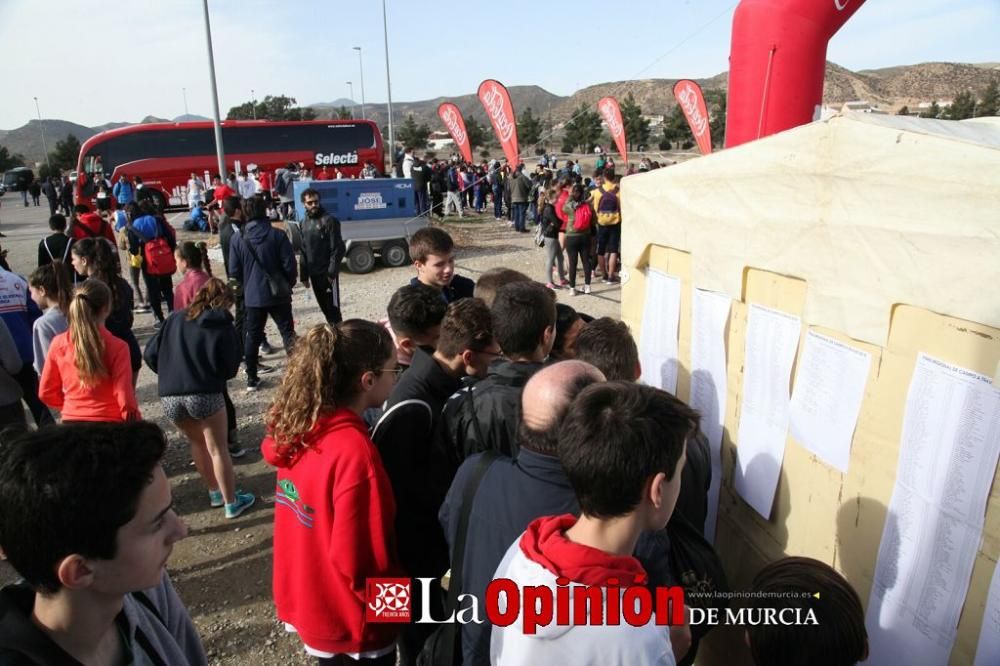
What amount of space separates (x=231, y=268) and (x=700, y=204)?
16.7 feet

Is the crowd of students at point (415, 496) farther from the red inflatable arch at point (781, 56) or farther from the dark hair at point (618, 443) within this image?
the red inflatable arch at point (781, 56)

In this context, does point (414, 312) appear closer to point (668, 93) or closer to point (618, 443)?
point (618, 443)

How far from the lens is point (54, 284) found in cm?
384

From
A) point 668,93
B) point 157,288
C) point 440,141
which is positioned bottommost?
point 157,288

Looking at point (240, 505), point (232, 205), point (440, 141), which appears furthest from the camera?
point (440, 141)

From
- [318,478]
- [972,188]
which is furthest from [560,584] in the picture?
[972,188]

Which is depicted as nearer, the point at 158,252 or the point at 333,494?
the point at 333,494

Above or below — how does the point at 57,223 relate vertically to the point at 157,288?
above

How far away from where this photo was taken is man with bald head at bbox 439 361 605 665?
1.56m

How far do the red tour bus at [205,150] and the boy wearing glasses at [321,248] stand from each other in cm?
1712

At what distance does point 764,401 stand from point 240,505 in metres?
3.62

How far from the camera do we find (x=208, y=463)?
412cm

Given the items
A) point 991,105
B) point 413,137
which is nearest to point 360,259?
point 991,105

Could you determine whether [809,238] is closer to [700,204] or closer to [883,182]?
[883,182]
